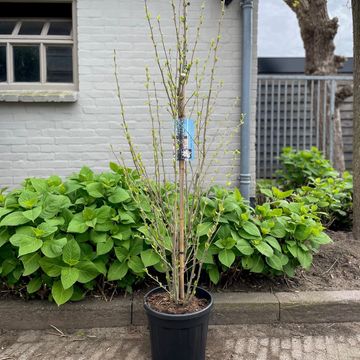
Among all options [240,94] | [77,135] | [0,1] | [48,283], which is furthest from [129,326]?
[0,1]

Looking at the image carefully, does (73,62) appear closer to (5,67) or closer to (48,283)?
(5,67)

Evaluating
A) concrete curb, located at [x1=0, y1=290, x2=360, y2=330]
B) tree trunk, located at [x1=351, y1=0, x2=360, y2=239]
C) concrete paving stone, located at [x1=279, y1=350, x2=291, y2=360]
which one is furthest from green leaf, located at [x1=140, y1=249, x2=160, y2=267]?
tree trunk, located at [x1=351, y1=0, x2=360, y2=239]

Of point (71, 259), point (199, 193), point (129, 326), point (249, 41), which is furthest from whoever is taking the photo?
point (249, 41)

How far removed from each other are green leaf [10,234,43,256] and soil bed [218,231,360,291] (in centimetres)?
129

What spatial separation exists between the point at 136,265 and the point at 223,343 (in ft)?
2.36

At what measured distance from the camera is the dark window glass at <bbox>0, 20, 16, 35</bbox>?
4.44m

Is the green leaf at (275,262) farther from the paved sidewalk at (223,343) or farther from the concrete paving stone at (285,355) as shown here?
the concrete paving stone at (285,355)

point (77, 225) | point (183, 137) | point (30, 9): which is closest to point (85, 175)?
point (77, 225)

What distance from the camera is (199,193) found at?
2436mm

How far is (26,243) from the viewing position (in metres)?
2.55

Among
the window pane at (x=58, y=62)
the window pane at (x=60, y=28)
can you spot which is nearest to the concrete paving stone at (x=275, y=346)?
the window pane at (x=58, y=62)

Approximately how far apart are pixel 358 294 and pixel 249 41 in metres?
2.52

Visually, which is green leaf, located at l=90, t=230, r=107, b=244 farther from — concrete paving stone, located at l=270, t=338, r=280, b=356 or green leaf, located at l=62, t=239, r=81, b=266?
concrete paving stone, located at l=270, t=338, r=280, b=356

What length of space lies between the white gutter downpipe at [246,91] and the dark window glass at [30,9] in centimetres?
182
